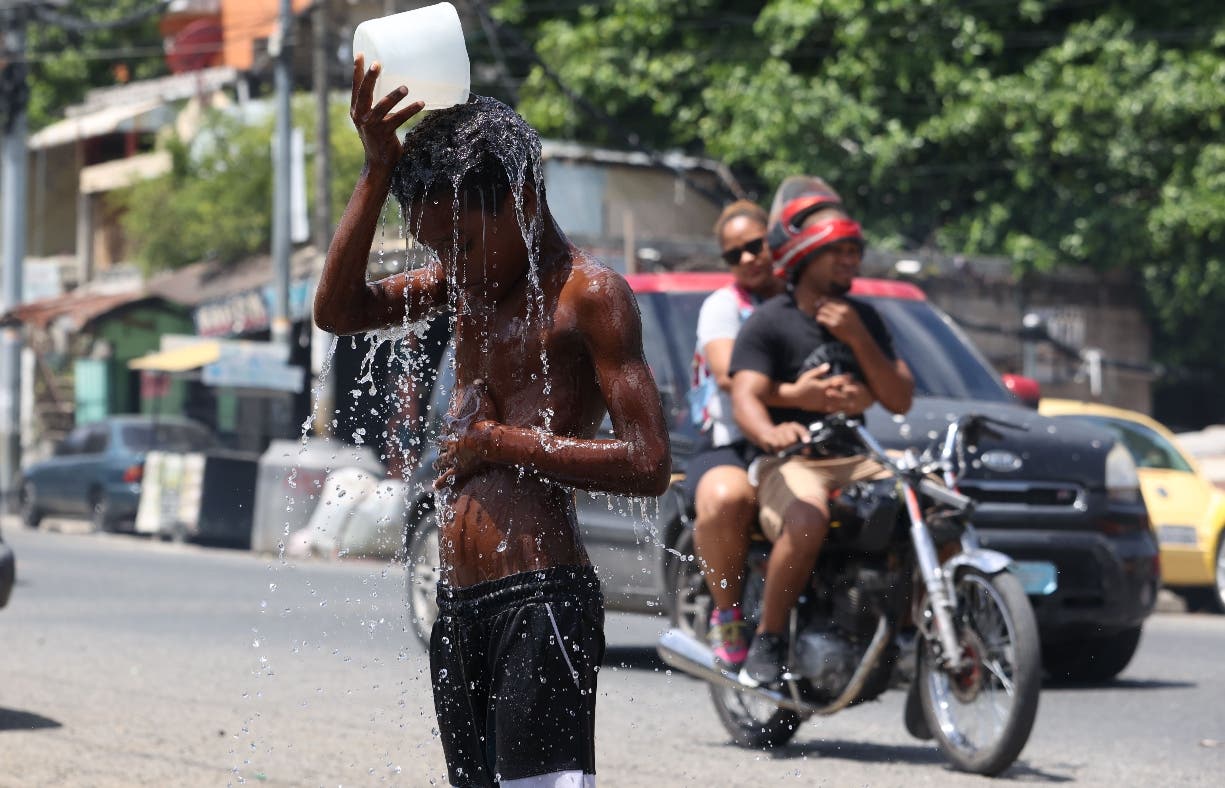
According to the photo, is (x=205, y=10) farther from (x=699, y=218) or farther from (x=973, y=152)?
(x=973, y=152)

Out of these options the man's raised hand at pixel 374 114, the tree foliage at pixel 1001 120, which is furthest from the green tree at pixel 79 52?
the man's raised hand at pixel 374 114

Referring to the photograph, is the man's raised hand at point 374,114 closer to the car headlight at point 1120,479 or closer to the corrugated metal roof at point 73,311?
the car headlight at point 1120,479

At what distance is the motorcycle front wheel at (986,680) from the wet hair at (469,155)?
358cm

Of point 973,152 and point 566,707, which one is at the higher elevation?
point 973,152

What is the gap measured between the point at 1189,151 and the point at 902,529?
794 inches

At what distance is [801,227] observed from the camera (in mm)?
7297

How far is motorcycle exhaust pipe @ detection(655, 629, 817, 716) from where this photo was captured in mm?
6945

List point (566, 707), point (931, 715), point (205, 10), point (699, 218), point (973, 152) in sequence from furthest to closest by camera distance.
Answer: point (205, 10)
point (699, 218)
point (973, 152)
point (931, 715)
point (566, 707)

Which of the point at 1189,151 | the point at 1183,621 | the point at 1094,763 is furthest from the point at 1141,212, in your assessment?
the point at 1094,763

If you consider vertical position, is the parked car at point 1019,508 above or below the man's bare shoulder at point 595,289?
below

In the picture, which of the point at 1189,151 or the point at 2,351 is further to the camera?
the point at 2,351

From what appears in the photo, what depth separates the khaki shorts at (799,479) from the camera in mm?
7055

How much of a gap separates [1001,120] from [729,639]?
20.9 meters

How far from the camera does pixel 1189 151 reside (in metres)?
26.0
